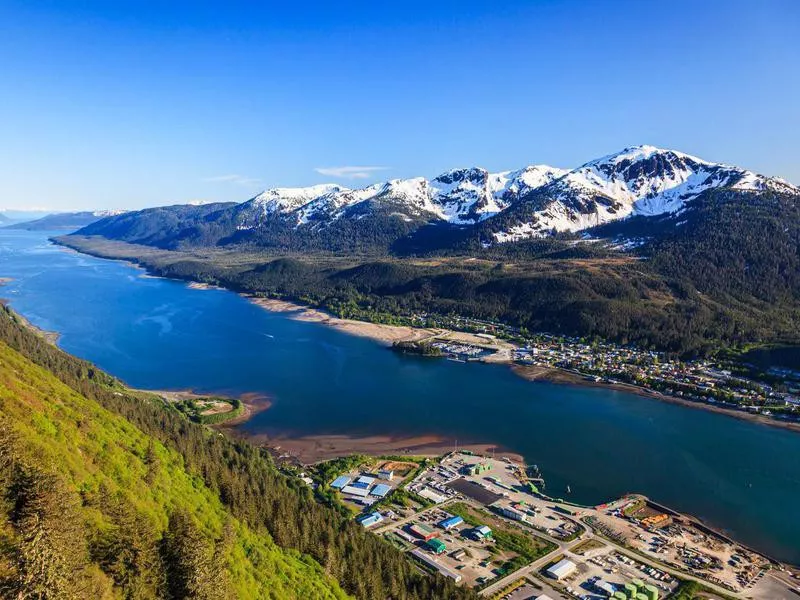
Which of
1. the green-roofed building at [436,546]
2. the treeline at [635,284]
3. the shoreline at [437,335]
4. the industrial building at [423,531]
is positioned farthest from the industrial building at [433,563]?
the treeline at [635,284]

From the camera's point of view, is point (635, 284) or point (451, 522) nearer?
point (451, 522)

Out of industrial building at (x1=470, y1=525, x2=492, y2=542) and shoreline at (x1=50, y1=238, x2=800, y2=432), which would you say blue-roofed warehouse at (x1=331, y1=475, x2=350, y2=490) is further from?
shoreline at (x1=50, y1=238, x2=800, y2=432)

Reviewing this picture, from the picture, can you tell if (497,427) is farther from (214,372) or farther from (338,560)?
(214,372)

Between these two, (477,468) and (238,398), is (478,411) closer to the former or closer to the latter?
(477,468)

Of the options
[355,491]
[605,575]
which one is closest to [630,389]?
[605,575]

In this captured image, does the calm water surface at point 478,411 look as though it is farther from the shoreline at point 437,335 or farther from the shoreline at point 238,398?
the shoreline at point 437,335

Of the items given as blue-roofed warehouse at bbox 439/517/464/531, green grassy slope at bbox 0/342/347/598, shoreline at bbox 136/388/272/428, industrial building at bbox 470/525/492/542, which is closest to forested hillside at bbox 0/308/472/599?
green grassy slope at bbox 0/342/347/598
